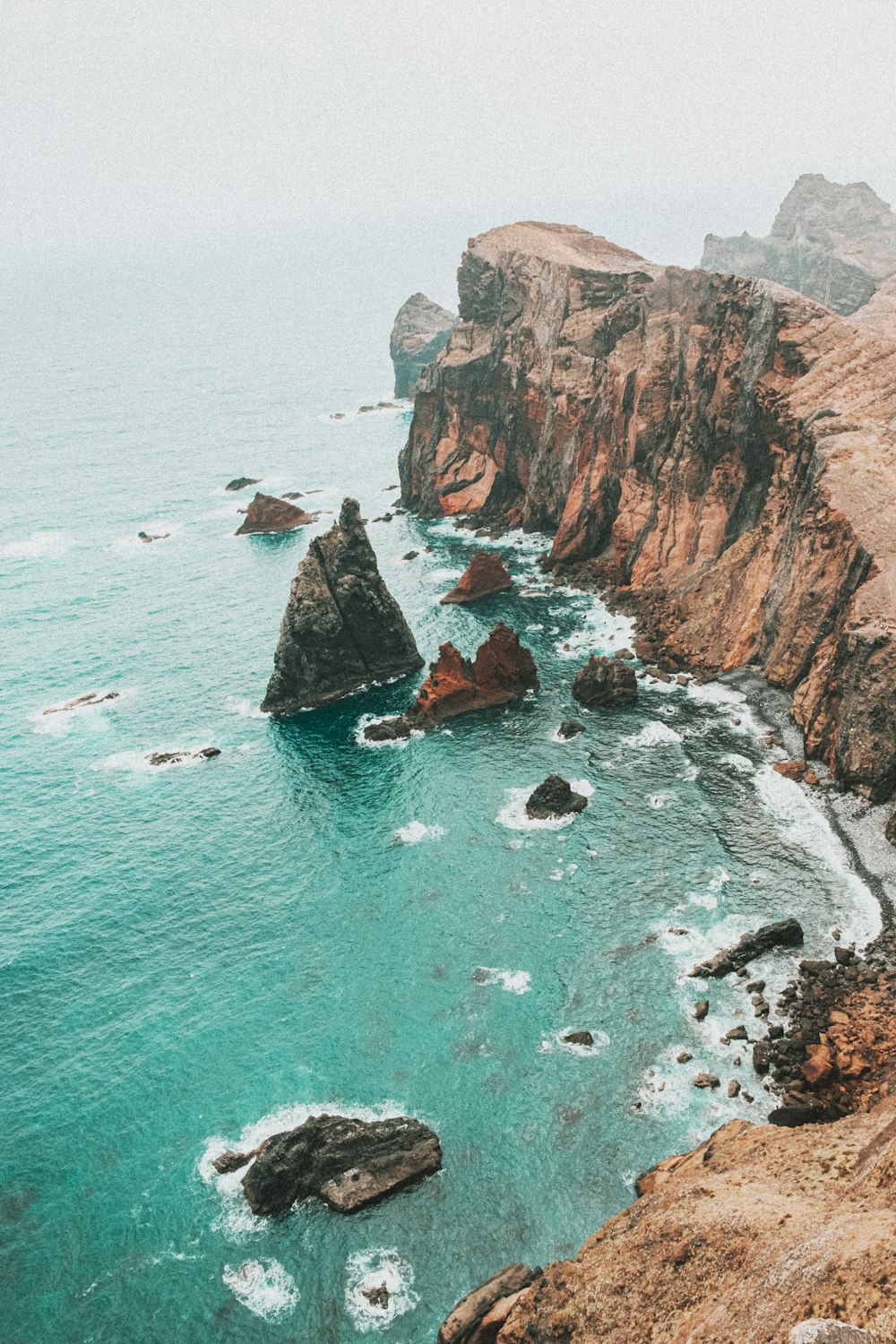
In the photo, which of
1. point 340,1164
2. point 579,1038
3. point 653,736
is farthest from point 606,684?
point 340,1164

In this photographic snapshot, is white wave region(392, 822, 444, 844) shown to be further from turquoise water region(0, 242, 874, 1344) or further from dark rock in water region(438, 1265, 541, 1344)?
dark rock in water region(438, 1265, 541, 1344)

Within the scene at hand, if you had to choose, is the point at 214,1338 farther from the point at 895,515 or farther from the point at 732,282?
the point at 732,282

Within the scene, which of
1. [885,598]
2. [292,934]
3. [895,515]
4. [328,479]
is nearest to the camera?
[292,934]

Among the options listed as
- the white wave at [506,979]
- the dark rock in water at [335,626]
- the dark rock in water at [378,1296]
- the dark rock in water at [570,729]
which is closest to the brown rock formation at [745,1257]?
the dark rock in water at [378,1296]

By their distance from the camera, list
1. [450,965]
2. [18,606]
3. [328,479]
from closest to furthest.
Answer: [450,965], [18,606], [328,479]

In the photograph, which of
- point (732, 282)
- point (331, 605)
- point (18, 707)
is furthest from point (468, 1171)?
point (732, 282)

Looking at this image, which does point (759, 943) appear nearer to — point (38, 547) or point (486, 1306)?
point (486, 1306)
